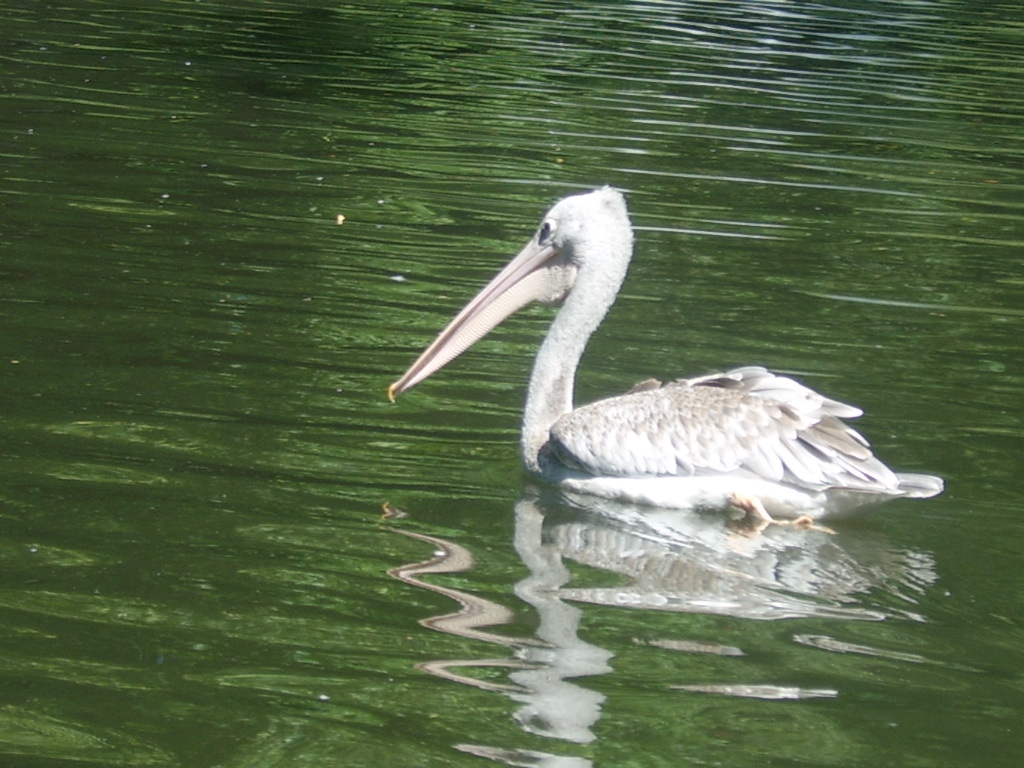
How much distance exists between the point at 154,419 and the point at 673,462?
6.10ft

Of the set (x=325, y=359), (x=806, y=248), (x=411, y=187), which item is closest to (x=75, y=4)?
(x=411, y=187)

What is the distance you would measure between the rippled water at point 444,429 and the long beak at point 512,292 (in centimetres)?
34

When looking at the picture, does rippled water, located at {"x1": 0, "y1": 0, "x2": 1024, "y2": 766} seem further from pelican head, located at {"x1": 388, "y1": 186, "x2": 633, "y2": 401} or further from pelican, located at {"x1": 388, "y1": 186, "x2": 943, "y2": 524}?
pelican head, located at {"x1": 388, "y1": 186, "x2": 633, "y2": 401}

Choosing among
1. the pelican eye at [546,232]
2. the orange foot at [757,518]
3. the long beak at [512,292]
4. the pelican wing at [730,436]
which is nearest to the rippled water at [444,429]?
the orange foot at [757,518]

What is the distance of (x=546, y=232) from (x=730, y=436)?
1.17m

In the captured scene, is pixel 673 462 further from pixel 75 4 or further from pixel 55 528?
pixel 75 4

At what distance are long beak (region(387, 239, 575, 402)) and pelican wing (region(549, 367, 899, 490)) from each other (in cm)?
65

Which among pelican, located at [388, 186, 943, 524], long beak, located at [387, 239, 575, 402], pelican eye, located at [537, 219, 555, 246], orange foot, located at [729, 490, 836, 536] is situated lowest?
orange foot, located at [729, 490, 836, 536]

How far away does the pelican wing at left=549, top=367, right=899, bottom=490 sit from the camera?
5.68 meters

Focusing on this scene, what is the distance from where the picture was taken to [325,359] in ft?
23.4

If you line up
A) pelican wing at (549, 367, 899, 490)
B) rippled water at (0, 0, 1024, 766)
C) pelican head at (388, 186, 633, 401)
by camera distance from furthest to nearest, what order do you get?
pelican head at (388, 186, 633, 401), pelican wing at (549, 367, 899, 490), rippled water at (0, 0, 1024, 766)

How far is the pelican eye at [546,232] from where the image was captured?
645cm

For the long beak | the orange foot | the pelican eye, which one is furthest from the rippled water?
the pelican eye

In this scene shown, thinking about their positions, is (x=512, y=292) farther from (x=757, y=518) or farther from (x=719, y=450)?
(x=757, y=518)
